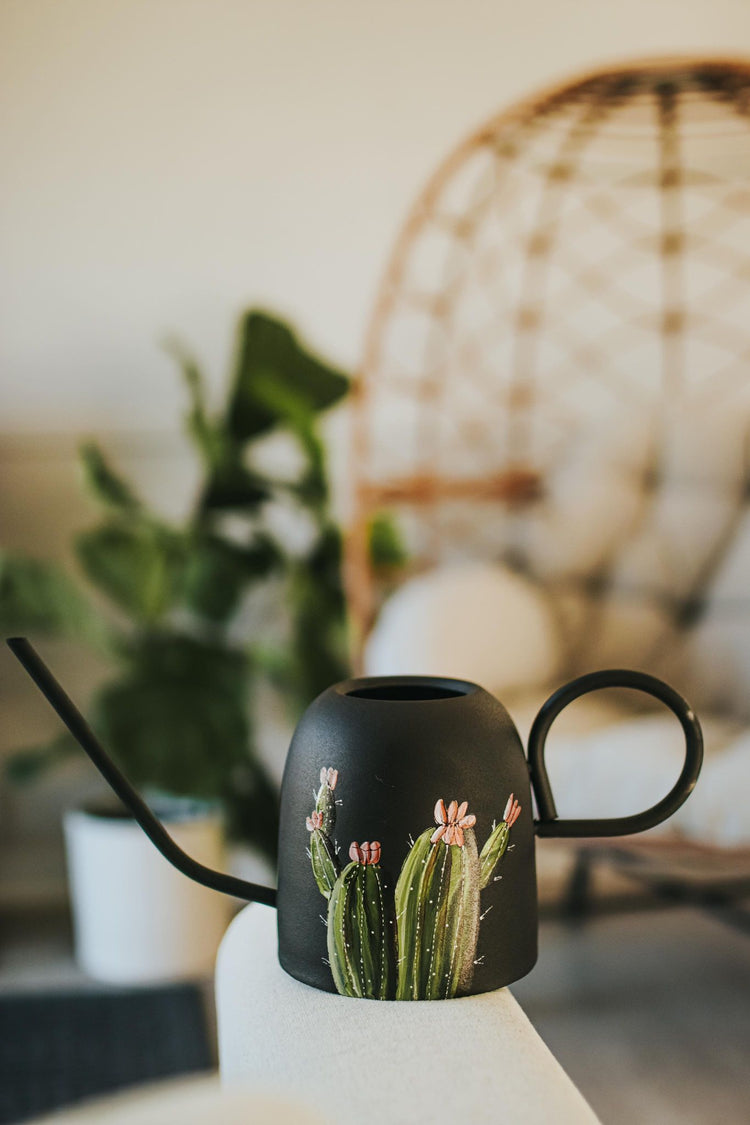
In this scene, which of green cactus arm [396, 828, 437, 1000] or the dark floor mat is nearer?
green cactus arm [396, 828, 437, 1000]

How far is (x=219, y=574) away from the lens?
1.60 m

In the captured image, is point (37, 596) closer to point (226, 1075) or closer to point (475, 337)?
point (475, 337)

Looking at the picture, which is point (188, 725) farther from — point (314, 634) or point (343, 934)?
point (343, 934)

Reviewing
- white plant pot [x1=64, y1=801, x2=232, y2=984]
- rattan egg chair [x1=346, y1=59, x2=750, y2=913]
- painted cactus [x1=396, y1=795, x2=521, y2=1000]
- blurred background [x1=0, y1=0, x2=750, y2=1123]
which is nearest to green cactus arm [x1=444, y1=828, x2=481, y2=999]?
painted cactus [x1=396, y1=795, x2=521, y2=1000]

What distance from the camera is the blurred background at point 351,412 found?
60.2 inches

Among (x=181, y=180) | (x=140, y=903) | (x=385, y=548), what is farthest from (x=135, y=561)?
(x=181, y=180)

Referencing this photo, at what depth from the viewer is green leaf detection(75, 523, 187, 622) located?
5.16ft

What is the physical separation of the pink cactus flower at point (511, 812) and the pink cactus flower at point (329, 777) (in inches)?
2.8

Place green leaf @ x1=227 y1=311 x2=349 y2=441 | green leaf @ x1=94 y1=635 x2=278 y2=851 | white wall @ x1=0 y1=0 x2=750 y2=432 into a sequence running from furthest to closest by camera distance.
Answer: white wall @ x1=0 y1=0 x2=750 y2=432 < green leaf @ x1=227 y1=311 x2=349 y2=441 < green leaf @ x1=94 y1=635 x2=278 y2=851

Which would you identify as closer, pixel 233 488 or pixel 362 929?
pixel 362 929

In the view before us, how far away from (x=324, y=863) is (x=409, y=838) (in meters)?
0.04

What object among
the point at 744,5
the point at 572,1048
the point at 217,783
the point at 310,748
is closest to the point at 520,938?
the point at 310,748

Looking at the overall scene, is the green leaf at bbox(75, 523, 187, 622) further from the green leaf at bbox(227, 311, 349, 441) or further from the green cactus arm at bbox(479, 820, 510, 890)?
the green cactus arm at bbox(479, 820, 510, 890)

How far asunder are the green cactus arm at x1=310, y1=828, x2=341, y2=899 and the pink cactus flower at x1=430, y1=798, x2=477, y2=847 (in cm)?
4
